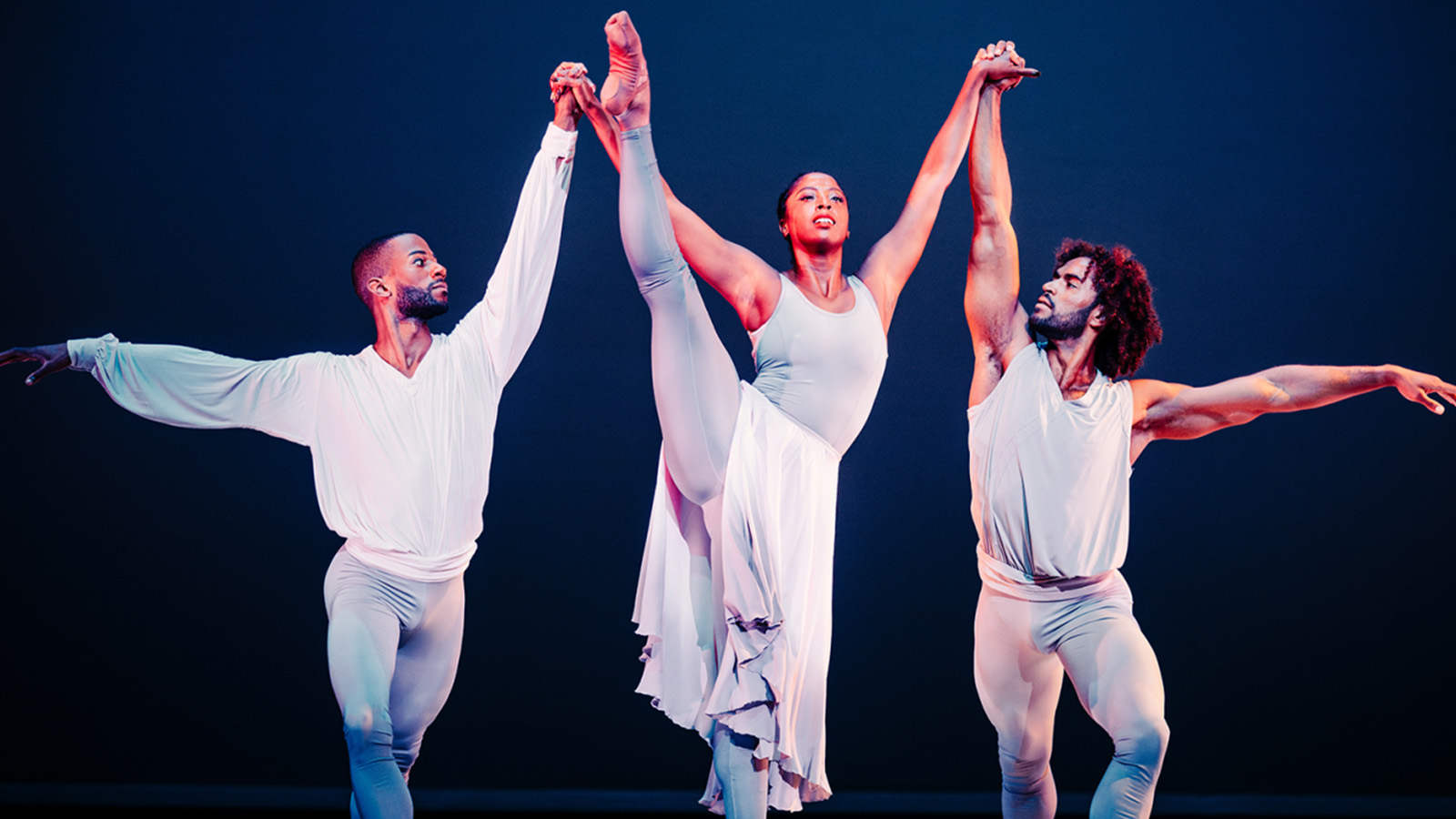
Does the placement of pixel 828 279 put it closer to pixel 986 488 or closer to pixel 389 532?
pixel 986 488

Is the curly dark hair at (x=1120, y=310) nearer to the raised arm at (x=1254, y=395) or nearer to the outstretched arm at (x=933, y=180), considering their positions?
the raised arm at (x=1254, y=395)

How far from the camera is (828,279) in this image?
120 inches

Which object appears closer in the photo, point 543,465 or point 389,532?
point 389,532

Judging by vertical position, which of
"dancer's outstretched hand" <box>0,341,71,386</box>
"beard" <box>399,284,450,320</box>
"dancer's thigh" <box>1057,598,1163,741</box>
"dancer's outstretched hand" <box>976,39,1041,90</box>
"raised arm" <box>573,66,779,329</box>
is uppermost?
"dancer's outstretched hand" <box>976,39,1041,90</box>

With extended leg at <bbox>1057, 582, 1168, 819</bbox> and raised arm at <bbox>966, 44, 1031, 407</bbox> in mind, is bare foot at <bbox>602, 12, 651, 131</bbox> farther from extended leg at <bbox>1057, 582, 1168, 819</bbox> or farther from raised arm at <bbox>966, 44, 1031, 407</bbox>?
extended leg at <bbox>1057, 582, 1168, 819</bbox>

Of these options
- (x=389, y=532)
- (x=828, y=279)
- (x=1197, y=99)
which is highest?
(x=1197, y=99)

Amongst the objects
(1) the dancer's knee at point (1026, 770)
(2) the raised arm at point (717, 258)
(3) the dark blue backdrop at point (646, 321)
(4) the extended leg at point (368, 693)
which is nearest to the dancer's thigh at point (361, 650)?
(4) the extended leg at point (368, 693)

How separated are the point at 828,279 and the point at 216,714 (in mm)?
2580

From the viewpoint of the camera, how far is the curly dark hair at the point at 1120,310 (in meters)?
2.99

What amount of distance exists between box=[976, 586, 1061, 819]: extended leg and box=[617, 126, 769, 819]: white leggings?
65 centimetres

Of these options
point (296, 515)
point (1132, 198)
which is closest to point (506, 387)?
point (296, 515)

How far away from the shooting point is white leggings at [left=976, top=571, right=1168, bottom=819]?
2.66m

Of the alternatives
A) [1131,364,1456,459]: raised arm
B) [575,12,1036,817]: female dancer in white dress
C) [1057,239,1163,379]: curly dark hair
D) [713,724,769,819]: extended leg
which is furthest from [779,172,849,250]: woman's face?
[713,724,769,819]: extended leg

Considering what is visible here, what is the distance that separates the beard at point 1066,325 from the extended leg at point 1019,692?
0.70 metres
